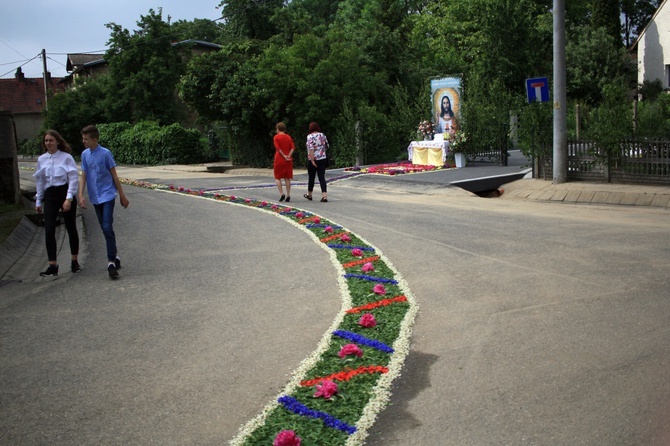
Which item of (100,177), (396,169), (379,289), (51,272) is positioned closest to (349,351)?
(379,289)

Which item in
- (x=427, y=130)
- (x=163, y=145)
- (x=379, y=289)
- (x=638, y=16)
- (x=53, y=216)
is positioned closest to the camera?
(x=379, y=289)

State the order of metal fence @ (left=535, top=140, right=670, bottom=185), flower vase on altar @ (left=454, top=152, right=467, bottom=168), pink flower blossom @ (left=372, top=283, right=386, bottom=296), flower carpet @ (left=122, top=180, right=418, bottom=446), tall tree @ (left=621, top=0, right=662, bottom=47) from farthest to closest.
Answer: tall tree @ (left=621, top=0, right=662, bottom=47) < flower vase on altar @ (left=454, top=152, right=467, bottom=168) < metal fence @ (left=535, top=140, right=670, bottom=185) < pink flower blossom @ (left=372, top=283, right=386, bottom=296) < flower carpet @ (left=122, top=180, right=418, bottom=446)

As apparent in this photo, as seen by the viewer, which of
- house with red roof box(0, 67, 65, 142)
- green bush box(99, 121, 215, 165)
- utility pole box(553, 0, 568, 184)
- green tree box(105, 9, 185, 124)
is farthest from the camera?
house with red roof box(0, 67, 65, 142)

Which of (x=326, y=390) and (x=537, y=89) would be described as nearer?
(x=326, y=390)

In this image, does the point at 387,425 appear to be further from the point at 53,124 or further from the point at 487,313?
the point at 53,124

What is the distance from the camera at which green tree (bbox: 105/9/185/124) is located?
5297 centimetres

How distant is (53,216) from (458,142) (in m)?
18.9

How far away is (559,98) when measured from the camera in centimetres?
1781

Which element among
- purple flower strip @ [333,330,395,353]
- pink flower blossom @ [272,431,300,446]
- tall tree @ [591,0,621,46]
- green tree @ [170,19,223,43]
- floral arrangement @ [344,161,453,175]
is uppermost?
green tree @ [170,19,223,43]

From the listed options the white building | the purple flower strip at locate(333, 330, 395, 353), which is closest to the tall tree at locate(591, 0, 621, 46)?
the white building

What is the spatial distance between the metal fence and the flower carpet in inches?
392

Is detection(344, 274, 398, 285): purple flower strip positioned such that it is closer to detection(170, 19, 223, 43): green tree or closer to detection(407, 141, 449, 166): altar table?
detection(407, 141, 449, 166): altar table

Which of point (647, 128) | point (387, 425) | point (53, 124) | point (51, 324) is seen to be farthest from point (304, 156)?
point (53, 124)

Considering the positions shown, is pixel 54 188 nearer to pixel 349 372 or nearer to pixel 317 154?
pixel 349 372
